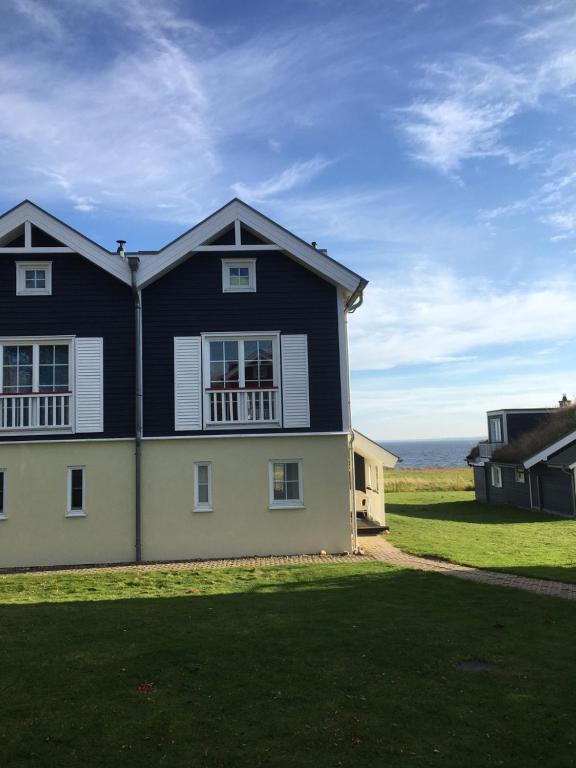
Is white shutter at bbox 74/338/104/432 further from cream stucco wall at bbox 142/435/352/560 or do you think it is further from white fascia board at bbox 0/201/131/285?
white fascia board at bbox 0/201/131/285

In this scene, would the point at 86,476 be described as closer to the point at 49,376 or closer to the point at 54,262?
the point at 49,376

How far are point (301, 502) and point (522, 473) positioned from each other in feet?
57.0

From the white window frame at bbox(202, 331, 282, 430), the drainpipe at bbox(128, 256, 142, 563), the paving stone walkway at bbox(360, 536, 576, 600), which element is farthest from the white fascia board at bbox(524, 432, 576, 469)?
the drainpipe at bbox(128, 256, 142, 563)

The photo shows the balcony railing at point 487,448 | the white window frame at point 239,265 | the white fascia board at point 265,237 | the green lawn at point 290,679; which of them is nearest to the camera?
the green lawn at point 290,679

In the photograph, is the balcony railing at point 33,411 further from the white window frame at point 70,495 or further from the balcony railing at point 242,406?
the balcony railing at point 242,406

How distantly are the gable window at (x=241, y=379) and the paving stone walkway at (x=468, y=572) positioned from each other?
454cm

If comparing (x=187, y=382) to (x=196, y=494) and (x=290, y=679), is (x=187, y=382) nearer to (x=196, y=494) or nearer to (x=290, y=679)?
(x=196, y=494)

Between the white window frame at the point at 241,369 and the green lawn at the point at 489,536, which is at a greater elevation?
the white window frame at the point at 241,369

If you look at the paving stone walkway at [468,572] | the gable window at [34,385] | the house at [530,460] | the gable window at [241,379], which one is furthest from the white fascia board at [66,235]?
the house at [530,460]

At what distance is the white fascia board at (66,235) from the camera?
17031mm

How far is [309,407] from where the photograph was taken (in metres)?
17.5

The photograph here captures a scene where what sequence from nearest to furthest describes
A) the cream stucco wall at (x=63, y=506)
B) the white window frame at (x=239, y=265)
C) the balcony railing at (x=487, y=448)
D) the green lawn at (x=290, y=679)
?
the green lawn at (x=290, y=679) < the cream stucco wall at (x=63, y=506) < the white window frame at (x=239, y=265) < the balcony railing at (x=487, y=448)

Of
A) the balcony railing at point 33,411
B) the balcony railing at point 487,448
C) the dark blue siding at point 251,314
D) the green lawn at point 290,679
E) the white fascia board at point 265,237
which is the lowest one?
the green lawn at point 290,679

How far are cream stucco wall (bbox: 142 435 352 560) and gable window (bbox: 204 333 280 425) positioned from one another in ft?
2.22
